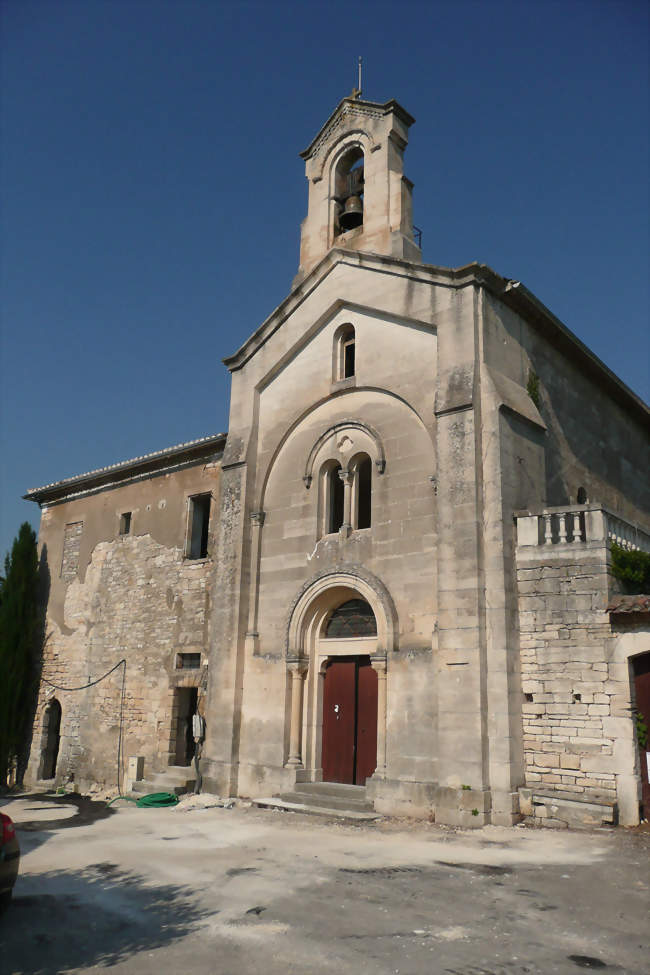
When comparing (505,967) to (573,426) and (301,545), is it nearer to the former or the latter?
(301,545)

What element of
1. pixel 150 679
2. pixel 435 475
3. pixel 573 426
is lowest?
pixel 150 679

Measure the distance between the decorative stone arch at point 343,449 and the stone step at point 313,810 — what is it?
589 centimetres

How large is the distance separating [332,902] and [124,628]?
1305 cm

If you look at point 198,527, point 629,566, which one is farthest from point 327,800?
point 198,527

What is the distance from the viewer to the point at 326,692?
47.7ft

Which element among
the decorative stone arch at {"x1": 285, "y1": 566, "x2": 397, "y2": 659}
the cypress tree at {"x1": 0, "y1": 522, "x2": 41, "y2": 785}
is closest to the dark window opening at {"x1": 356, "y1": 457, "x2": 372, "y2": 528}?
the decorative stone arch at {"x1": 285, "y1": 566, "x2": 397, "y2": 659}

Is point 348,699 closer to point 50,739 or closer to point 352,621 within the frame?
point 352,621

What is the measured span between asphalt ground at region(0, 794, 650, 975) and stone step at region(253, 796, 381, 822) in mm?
667

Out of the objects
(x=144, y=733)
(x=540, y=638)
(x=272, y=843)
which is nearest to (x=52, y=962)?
(x=272, y=843)

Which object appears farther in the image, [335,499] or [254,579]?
[254,579]

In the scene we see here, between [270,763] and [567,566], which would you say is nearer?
[567,566]

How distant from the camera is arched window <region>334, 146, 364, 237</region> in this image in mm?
16906

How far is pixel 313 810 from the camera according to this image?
1270cm

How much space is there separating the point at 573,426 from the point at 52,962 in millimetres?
13726
